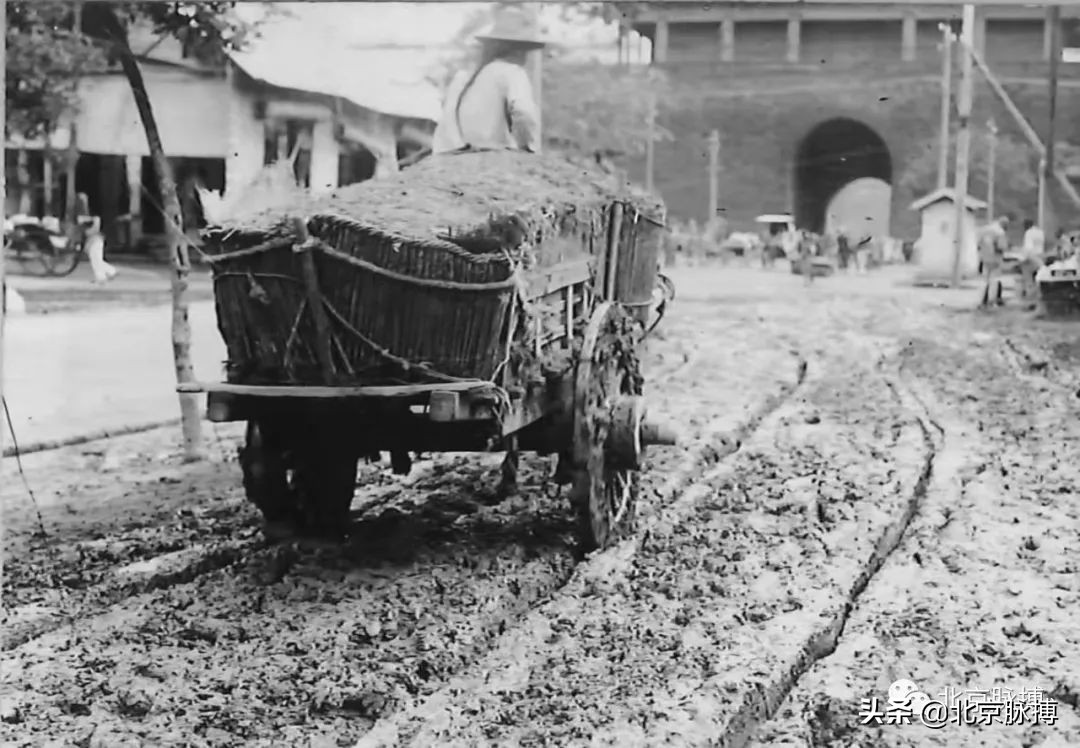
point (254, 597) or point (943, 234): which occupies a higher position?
point (943, 234)

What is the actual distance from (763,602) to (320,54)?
2.00 metres

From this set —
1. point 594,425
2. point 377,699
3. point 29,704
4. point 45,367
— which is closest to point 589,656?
point 377,699

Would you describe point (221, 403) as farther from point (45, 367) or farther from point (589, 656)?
point (589, 656)

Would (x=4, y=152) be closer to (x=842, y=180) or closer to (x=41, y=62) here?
(x=41, y=62)

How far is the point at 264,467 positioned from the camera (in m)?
4.79

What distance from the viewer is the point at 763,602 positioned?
454 cm

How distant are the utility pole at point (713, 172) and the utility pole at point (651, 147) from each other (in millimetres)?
181

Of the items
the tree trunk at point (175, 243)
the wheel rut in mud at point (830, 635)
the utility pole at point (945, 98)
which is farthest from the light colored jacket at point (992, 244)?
the tree trunk at point (175, 243)

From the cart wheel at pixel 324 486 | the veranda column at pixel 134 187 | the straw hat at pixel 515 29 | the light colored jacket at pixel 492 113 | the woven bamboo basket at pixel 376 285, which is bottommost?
the cart wheel at pixel 324 486

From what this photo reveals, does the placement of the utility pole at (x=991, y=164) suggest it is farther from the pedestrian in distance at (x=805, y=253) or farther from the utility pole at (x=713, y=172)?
the utility pole at (x=713, y=172)

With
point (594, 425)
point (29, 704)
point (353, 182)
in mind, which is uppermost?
point (353, 182)

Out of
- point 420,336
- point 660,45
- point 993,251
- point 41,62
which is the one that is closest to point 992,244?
point 993,251

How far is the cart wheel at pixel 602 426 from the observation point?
4855 mm

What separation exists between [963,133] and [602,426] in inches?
55.7
